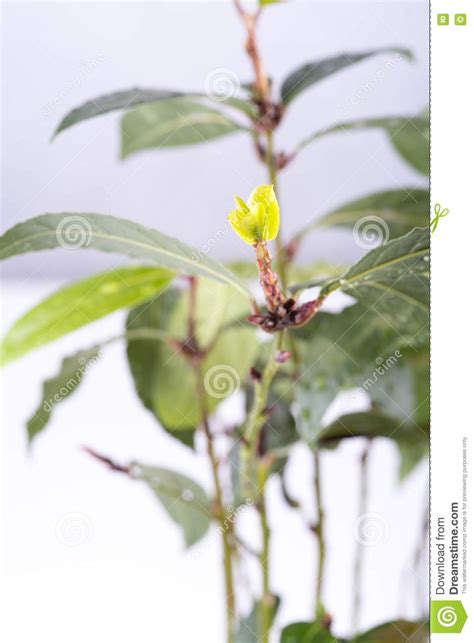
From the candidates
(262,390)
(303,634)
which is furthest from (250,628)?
(262,390)

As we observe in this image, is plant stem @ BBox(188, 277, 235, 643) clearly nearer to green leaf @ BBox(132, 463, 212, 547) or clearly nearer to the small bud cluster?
green leaf @ BBox(132, 463, 212, 547)

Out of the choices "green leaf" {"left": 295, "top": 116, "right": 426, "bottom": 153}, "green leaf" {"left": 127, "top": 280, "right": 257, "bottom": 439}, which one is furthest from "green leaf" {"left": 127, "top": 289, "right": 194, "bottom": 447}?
"green leaf" {"left": 295, "top": 116, "right": 426, "bottom": 153}

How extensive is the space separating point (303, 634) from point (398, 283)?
0.16 metres

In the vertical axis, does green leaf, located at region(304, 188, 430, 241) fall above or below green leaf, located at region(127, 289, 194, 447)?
above

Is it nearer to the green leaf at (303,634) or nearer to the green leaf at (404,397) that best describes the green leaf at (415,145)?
the green leaf at (404,397)

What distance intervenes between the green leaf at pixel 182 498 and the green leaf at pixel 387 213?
0.46ft

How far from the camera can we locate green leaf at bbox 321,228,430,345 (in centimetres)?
25

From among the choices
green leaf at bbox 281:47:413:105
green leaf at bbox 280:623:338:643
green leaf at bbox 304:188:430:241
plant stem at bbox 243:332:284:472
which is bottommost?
green leaf at bbox 280:623:338:643

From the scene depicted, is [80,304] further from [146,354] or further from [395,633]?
[395,633]

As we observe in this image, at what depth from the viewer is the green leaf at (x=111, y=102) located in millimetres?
285

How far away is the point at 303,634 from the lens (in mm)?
338
